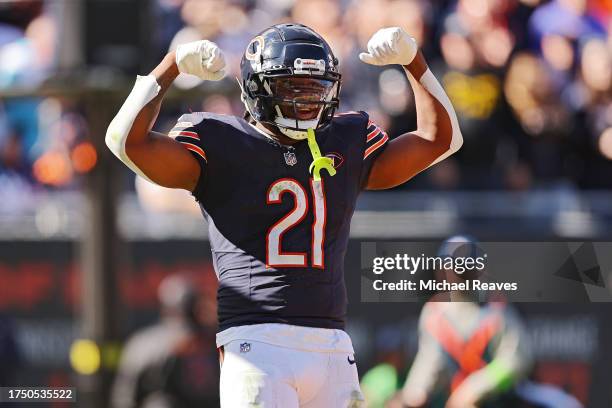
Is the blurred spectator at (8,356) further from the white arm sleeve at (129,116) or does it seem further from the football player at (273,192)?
the white arm sleeve at (129,116)

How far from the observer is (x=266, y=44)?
16.5 ft

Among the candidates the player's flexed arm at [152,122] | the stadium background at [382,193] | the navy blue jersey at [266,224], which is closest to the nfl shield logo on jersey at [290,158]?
the navy blue jersey at [266,224]

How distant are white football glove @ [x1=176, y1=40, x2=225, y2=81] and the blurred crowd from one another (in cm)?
426

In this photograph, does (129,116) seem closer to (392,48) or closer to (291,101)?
(291,101)

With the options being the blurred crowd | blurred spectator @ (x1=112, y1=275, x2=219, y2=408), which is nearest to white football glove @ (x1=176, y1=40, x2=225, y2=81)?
blurred spectator @ (x1=112, y1=275, x2=219, y2=408)

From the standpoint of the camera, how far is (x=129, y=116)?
Result: 475 centimetres

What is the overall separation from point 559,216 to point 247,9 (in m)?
3.28

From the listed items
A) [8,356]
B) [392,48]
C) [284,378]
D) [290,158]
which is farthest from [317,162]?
[8,356]

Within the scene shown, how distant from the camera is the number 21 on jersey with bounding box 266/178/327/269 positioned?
4.86 metres

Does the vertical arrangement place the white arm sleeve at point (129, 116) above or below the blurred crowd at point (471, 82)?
below

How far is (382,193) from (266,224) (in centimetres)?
444

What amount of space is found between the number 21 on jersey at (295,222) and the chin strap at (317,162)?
3 cm

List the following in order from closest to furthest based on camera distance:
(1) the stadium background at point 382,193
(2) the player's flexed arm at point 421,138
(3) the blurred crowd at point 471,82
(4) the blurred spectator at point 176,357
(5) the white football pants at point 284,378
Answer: (5) the white football pants at point 284,378 < (2) the player's flexed arm at point 421,138 < (4) the blurred spectator at point 176,357 < (1) the stadium background at point 382,193 < (3) the blurred crowd at point 471,82

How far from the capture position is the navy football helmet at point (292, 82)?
4926 mm
